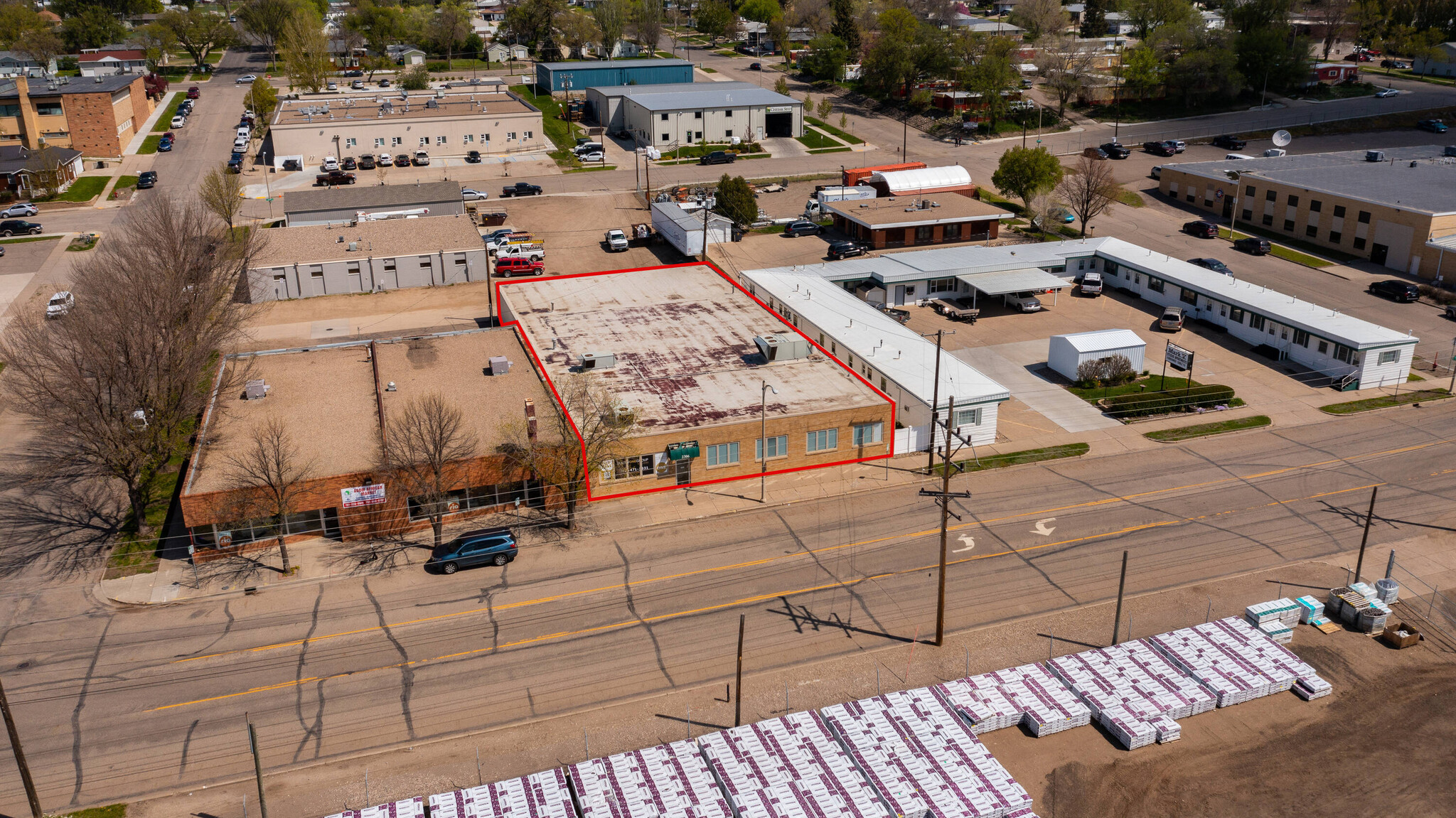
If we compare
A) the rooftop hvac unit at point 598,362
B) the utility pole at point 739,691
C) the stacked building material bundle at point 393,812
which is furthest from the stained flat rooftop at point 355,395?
the stacked building material bundle at point 393,812

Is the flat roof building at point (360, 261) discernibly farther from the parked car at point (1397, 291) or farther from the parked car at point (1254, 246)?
the parked car at point (1397, 291)

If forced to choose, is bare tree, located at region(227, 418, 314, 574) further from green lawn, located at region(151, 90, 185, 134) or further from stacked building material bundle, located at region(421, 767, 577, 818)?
green lawn, located at region(151, 90, 185, 134)

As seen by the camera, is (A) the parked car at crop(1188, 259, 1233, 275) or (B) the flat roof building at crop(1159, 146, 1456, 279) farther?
(B) the flat roof building at crop(1159, 146, 1456, 279)

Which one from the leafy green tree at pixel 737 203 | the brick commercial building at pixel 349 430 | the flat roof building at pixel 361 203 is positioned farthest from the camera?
the leafy green tree at pixel 737 203

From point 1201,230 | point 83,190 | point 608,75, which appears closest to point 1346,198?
point 1201,230

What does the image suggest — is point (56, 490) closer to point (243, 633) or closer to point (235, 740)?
point (243, 633)

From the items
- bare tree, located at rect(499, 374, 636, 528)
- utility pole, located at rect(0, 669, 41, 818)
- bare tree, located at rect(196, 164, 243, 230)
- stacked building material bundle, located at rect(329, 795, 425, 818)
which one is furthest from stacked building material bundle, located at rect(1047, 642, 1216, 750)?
bare tree, located at rect(196, 164, 243, 230)
